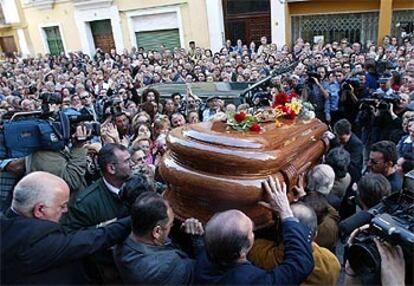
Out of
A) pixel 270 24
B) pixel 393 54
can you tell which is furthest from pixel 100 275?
pixel 270 24

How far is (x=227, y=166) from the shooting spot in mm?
1770

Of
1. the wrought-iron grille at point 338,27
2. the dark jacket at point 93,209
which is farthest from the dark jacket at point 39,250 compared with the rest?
the wrought-iron grille at point 338,27

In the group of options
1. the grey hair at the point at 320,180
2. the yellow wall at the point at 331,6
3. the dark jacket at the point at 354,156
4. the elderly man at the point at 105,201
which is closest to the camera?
the elderly man at the point at 105,201

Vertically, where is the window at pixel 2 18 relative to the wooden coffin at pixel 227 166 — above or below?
above

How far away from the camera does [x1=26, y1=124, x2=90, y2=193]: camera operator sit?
2385 millimetres

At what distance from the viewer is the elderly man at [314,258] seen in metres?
1.60

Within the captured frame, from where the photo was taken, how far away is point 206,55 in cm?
1119

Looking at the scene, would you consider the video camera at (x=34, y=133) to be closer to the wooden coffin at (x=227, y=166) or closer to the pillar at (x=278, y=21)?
the wooden coffin at (x=227, y=166)

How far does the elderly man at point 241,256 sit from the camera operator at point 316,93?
162 inches

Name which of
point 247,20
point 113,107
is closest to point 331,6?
point 247,20

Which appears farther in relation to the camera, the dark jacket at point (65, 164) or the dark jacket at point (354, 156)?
the dark jacket at point (354, 156)

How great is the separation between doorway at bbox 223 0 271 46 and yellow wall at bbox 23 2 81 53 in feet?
23.8

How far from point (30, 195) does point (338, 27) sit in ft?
38.7

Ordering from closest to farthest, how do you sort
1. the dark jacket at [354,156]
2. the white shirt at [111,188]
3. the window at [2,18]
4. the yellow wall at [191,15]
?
the white shirt at [111,188]
the dark jacket at [354,156]
the yellow wall at [191,15]
the window at [2,18]
